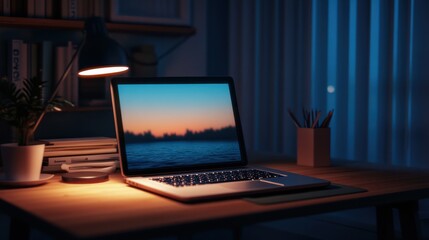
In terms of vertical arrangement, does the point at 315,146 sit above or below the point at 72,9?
below

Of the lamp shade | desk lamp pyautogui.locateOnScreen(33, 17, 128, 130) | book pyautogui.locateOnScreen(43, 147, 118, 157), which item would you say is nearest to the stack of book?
book pyautogui.locateOnScreen(43, 147, 118, 157)

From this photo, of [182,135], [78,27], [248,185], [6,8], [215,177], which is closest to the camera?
[248,185]

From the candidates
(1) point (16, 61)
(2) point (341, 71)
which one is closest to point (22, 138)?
(1) point (16, 61)

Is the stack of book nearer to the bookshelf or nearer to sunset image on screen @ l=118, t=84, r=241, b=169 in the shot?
sunset image on screen @ l=118, t=84, r=241, b=169

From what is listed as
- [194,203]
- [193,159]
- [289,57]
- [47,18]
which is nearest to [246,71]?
[289,57]

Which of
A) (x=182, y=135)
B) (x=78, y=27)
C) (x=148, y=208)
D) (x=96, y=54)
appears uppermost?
(x=78, y=27)

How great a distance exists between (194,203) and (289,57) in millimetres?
1923

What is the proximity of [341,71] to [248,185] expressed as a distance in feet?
5.12

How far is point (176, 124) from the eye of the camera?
70.0 inches

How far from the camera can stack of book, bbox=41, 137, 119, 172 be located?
5.91ft

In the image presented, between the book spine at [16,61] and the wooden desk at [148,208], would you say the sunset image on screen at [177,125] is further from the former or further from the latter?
the book spine at [16,61]

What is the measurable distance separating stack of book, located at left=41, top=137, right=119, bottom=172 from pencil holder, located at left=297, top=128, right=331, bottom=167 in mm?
604

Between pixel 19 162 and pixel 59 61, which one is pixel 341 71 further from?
pixel 19 162

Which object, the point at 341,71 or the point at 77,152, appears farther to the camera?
the point at 341,71
